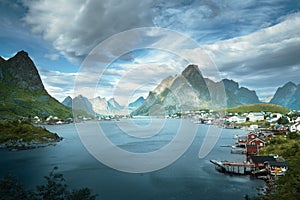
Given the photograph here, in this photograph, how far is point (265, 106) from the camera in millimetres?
75812

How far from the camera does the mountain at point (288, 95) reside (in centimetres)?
17675

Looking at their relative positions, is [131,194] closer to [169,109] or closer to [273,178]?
[273,178]

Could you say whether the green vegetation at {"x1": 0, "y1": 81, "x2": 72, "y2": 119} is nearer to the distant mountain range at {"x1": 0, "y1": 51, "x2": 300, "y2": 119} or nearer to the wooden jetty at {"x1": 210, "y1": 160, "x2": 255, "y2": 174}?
the distant mountain range at {"x1": 0, "y1": 51, "x2": 300, "y2": 119}

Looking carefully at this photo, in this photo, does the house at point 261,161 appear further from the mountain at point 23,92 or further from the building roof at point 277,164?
the mountain at point 23,92

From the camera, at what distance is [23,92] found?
69.6 meters

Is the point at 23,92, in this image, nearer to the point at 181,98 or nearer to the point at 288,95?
the point at 181,98

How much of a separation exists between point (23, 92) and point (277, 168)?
70.5 metres

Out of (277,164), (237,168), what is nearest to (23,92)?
(237,168)

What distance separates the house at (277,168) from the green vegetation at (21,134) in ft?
74.3

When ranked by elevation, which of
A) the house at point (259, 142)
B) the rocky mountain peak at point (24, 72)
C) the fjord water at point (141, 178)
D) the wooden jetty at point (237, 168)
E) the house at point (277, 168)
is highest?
the rocky mountain peak at point (24, 72)

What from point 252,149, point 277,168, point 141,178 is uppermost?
point 252,149

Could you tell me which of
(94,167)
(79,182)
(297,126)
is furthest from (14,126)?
(297,126)

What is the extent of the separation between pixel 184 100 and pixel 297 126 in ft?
293

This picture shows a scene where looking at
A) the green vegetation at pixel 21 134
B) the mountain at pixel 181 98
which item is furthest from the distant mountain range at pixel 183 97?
the green vegetation at pixel 21 134
